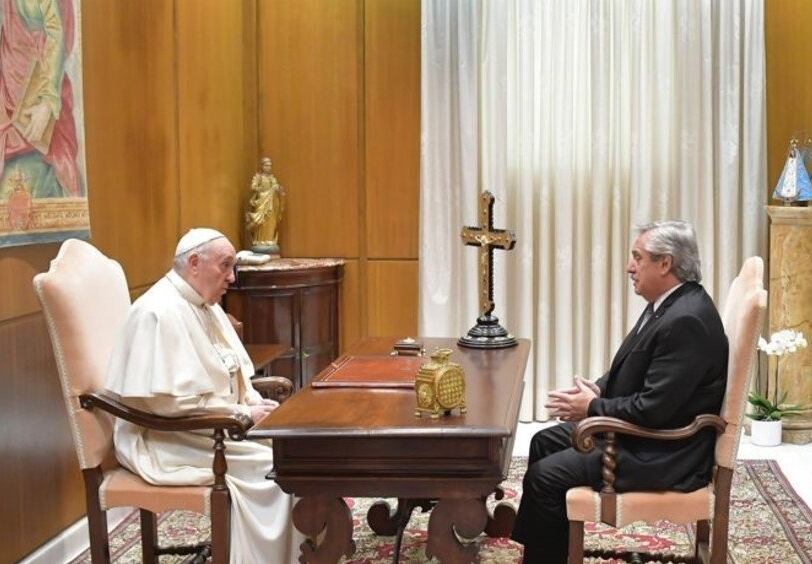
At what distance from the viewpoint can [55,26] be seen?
3.84 m

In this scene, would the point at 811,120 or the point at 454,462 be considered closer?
the point at 454,462

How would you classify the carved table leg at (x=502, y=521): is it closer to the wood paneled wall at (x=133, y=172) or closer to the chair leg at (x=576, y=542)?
the chair leg at (x=576, y=542)

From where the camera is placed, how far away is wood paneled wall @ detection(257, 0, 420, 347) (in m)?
6.59

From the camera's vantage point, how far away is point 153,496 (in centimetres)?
321

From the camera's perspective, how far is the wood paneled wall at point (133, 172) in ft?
12.2

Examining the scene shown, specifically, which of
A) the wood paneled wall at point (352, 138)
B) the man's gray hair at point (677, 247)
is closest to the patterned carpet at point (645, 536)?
the man's gray hair at point (677, 247)

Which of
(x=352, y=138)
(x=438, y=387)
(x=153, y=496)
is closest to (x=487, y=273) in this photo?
(x=438, y=387)

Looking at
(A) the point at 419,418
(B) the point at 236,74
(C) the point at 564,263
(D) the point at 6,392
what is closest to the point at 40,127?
(D) the point at 6,392

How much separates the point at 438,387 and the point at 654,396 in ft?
2.56

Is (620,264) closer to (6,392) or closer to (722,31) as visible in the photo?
(722,31)

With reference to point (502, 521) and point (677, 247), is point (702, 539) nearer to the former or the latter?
point (502, 521)

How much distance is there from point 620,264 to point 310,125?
2.23 m

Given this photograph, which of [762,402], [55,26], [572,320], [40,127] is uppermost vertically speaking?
[55,26]

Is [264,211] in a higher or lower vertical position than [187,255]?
higher
